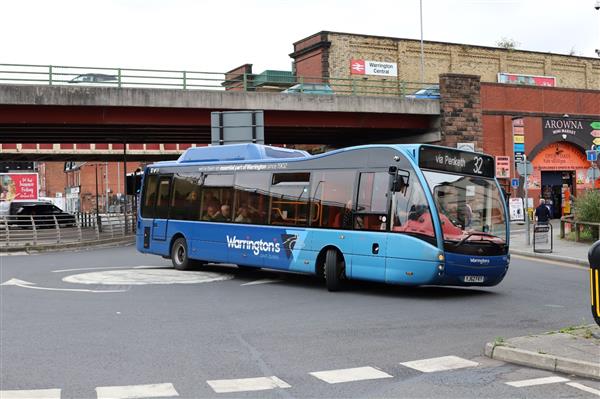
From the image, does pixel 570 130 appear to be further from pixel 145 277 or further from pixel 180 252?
pixel 145 277

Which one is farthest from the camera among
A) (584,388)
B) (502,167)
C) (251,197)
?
(502,167)

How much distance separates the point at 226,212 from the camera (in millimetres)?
17156

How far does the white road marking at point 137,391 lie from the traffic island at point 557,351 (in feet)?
11.9

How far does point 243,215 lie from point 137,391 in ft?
33.7

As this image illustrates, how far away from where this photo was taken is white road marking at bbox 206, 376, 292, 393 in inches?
261

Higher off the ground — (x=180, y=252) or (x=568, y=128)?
(x=568, y=128)

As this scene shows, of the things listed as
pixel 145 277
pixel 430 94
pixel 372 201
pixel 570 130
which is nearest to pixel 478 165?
pixel 372 201

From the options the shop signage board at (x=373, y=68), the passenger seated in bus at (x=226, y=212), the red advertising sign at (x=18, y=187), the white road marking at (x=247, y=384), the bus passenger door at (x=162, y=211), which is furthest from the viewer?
the red advertising sign at (x=18, y=187)

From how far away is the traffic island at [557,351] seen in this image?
716 centimetres

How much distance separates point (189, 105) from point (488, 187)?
75.9 ft

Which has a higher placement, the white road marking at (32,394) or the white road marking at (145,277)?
the white road marking at (32,394)

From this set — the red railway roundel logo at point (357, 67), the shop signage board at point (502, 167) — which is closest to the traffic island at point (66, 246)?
the shop signage board at point (502, 167)

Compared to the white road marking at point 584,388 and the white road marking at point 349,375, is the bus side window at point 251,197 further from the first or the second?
the white road marking at point 584,388

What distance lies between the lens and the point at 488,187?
14.0 m
